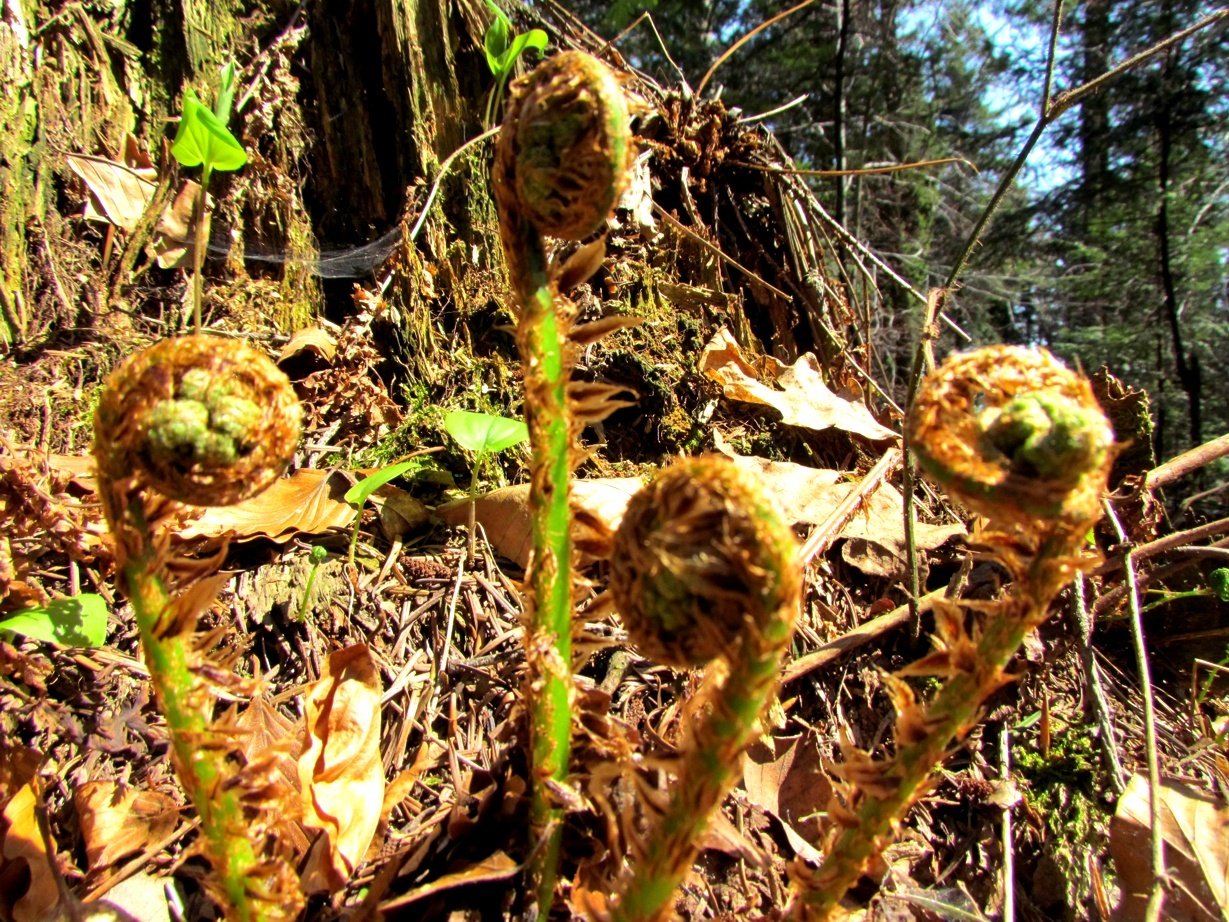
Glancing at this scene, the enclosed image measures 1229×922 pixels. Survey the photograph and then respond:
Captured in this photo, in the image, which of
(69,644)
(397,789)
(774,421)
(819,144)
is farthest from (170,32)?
(819,144)

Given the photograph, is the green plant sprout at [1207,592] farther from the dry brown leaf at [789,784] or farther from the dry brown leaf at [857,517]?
the dry brown leaf at [789,784]

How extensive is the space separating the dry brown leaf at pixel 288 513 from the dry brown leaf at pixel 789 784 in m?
1.04

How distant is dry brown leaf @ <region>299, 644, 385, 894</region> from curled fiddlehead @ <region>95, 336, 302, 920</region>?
9.9 inches

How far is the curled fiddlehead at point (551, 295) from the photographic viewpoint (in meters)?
0.84

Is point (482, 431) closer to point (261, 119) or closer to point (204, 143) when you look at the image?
point (204, 143)

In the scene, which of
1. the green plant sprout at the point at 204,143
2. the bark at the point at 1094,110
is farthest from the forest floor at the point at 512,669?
the bark at the point at 1094,110

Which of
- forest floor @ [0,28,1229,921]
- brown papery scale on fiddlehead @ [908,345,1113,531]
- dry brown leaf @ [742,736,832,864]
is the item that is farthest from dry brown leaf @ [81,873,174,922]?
brown papery scale on fiddlehead @ [908,345,1113,531]

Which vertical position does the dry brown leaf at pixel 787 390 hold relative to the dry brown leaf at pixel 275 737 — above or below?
above

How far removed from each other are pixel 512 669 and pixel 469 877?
0.55 m

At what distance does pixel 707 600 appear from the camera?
0.71 metres

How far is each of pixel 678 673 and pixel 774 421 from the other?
975mm

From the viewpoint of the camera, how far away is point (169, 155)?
2.36 meters

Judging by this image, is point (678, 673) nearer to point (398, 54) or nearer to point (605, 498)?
point (605, 498)

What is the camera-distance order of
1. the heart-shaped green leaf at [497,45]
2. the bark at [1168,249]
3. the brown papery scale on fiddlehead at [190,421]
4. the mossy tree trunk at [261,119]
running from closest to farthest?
1. the brown papery scale on fiddlehead at [190,421]
2. the mossy tree trunk at [261,119]
3. the heart-shaped green leaf at [497,45]
4. the bark at [1168,249]
